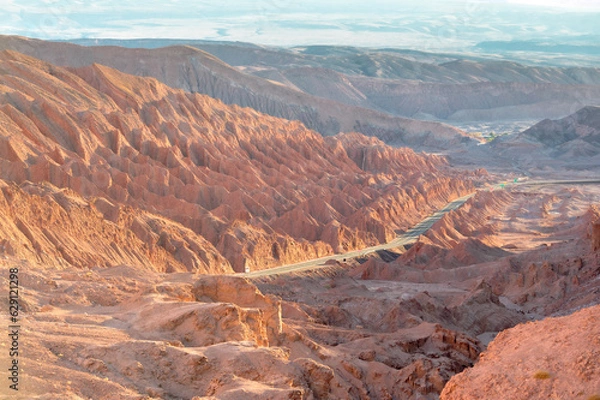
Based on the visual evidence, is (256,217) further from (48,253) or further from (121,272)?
(121,272)

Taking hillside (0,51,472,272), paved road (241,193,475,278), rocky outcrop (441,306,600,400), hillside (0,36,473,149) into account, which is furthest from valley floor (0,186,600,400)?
hillside (0,36,473,149)

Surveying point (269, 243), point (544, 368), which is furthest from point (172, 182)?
point (544, 368)

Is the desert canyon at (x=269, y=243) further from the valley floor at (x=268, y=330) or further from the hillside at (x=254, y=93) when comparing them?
the hillside at (x=254, y=93)

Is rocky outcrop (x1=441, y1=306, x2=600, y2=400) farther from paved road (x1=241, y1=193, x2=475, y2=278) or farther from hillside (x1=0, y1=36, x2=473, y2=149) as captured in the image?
hillside (x1=0, y1=36, x2=473, y2=149)

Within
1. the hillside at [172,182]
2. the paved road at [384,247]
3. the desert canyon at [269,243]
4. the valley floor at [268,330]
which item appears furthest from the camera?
the paved road at [384,247]

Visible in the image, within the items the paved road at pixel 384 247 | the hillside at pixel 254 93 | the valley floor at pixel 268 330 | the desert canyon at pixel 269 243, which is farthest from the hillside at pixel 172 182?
the hillside at pixel 254 93

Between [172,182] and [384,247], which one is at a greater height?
[172,182]

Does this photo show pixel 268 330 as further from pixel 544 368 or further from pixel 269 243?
pixel 269 243
